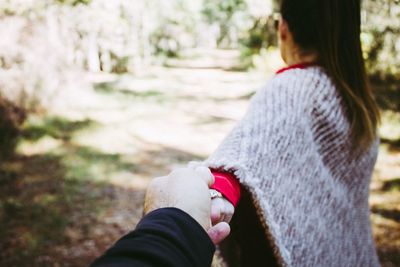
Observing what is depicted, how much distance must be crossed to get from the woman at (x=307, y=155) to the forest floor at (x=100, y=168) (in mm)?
3540

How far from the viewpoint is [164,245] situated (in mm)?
794

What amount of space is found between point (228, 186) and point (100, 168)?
6264 mm

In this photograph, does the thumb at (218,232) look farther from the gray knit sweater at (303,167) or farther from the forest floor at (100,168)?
the forest floor at (100,168)

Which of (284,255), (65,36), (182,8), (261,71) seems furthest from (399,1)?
(182,8)

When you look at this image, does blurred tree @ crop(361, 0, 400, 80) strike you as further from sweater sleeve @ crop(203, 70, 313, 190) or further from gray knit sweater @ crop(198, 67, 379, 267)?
sweater sleeve @ crop(203, 70, 313, 190)

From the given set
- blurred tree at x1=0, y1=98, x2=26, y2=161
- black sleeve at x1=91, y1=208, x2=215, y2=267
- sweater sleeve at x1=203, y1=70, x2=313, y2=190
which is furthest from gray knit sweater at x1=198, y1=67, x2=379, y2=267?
blurred tree at x1=0, y1=98, x2=26, y2=161

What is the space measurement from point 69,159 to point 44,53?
12.8ft

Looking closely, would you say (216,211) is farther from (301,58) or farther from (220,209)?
(301,58)

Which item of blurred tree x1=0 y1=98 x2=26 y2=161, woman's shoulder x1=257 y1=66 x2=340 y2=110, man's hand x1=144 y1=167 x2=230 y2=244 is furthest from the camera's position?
blurred tree x1=0 y1=98 x2=26 y2=161

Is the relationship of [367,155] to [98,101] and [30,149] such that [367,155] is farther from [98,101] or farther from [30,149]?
[98,101]

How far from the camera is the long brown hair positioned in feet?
4.94

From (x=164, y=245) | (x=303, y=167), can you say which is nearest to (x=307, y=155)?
(x=303, y=167)

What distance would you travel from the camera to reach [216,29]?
1935 inches

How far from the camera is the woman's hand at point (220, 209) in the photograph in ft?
3.59
